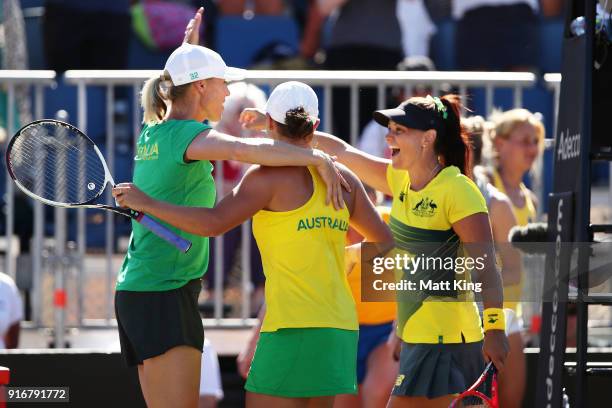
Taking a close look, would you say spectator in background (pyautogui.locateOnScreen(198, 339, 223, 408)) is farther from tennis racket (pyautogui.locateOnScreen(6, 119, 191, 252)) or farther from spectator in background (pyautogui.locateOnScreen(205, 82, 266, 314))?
tennis racket (pyautogui.locateOnScreen(6, 119, 191, 252))

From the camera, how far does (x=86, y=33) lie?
9477mm

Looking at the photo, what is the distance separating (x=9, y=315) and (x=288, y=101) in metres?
2.80

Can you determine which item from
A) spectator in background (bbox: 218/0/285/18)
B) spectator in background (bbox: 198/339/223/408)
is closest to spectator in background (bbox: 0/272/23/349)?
spectator in background (bbox: 198/339/223/408)

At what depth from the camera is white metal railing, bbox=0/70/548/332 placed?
7188 millimetres

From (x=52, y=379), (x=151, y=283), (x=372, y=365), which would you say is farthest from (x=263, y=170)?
(x=52, y=379)

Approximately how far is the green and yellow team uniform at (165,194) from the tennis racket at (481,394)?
113 cm

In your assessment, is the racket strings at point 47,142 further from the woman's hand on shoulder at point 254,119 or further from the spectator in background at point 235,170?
the spectator in background at point 235,170

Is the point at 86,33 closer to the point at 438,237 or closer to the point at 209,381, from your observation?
the point at 209,381

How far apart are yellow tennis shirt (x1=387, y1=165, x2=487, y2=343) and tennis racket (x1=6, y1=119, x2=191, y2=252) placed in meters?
1.02

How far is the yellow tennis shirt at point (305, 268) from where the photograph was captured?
4.63 m

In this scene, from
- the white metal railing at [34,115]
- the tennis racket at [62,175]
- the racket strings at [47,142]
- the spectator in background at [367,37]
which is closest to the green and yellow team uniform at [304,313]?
the tennis racket at [62,175]

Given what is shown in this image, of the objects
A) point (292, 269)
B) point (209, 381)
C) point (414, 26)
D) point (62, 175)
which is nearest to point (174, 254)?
point (292, 269)

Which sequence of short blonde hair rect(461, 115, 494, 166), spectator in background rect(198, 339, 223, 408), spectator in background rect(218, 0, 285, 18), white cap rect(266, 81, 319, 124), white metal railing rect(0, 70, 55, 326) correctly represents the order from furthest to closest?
spectator in background rect(218, 0, 285, 18)
white metal railing rect(0, 70, 55, 326)
spectator in background rect(198, 339, 223, 408)
short blonde hair rect(461, 115, 494, 166)
white cap rect(266, 81, 319, 124)

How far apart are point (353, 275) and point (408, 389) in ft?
3.58
